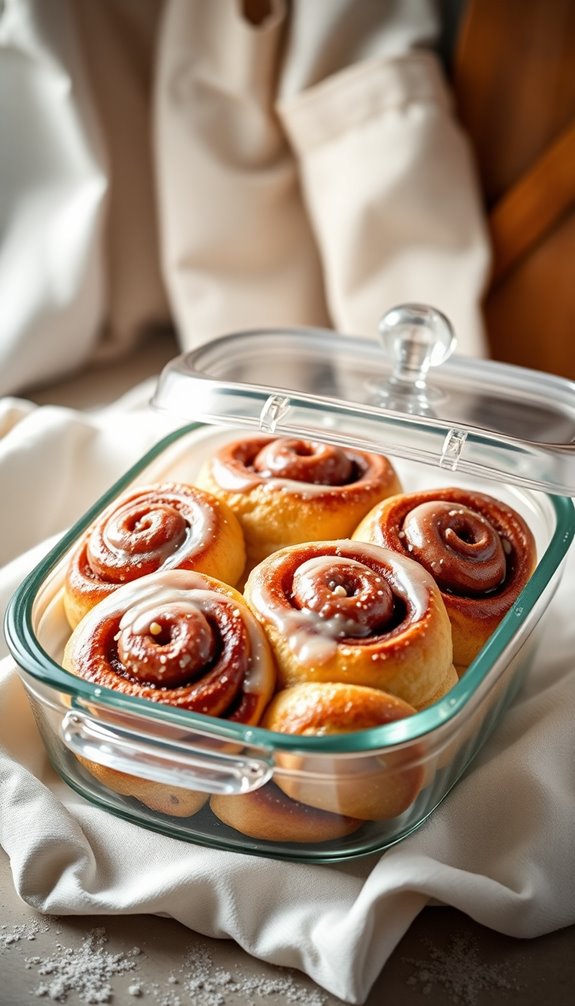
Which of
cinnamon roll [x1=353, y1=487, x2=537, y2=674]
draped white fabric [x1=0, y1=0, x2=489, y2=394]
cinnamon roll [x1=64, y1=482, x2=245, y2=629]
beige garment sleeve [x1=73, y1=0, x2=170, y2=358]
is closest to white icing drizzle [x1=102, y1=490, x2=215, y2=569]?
cinnamon roll [x1=64, y1=482, x2=245, y2=629]

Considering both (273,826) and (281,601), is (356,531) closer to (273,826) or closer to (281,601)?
(281,601)

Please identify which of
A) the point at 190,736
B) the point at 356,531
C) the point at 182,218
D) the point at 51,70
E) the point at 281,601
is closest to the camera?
the point at 190,736

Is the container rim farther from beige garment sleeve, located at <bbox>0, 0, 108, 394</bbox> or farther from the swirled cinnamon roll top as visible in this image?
beige garment sleeve, located at <bbox>0, 0, 108, 394</bbox>

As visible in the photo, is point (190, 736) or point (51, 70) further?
point (51, 70)

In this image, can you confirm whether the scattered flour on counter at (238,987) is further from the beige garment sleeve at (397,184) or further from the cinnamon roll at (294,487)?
the beige garment sleeve at (397,184)

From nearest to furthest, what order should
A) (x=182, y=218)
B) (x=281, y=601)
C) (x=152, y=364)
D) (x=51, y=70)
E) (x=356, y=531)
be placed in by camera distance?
(x=281, y=601) → (x=356, y=531) → (x=51, y=70) → (x=182, y=218) → (x=152, y=364)

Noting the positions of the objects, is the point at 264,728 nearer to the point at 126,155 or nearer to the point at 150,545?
the point at 150,545

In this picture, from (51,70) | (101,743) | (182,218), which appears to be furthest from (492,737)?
(51,70)
